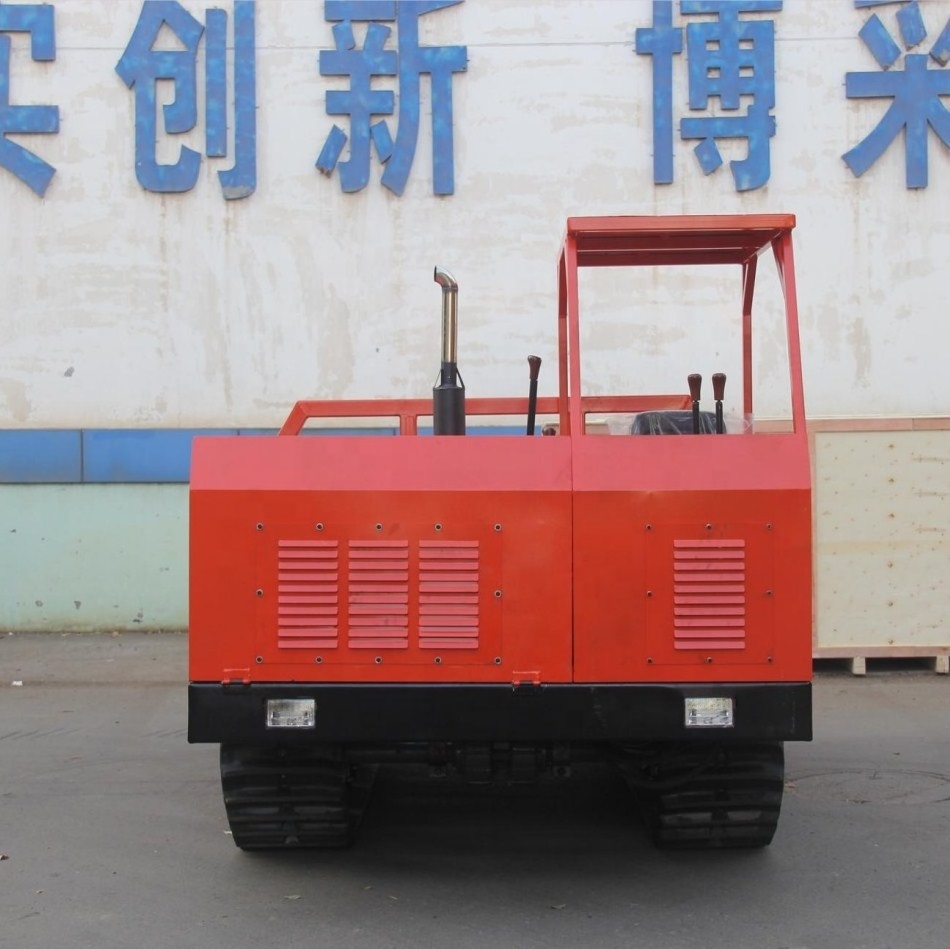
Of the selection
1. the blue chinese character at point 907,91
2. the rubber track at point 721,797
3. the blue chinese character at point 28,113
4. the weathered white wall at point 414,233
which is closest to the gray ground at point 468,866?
the rubber track at point 721,797

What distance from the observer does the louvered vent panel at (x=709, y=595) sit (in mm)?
4941

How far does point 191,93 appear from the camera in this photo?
11.3 metres

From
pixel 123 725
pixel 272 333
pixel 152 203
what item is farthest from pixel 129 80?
pixel 123 725

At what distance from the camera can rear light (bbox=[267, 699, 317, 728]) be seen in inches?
196

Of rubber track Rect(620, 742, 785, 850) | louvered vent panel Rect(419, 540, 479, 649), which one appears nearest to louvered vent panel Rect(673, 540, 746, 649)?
rubber track Rect(620, 742, 785, 850)

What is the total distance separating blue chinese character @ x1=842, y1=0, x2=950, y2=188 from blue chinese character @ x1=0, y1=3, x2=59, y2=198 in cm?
722

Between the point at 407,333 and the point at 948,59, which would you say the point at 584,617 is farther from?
the point at 948,59

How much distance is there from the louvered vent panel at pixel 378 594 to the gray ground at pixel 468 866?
3.69 ft

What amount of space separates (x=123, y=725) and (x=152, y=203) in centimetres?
502

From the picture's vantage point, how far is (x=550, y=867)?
18.5ft

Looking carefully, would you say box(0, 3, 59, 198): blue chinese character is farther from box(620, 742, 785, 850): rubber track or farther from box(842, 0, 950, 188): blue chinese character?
box(620, 742, 785, 850): rubber track

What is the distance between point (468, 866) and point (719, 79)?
803cm

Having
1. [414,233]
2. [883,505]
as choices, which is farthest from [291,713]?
[414,233]

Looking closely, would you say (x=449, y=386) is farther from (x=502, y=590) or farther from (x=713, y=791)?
(x=713, y=791)
